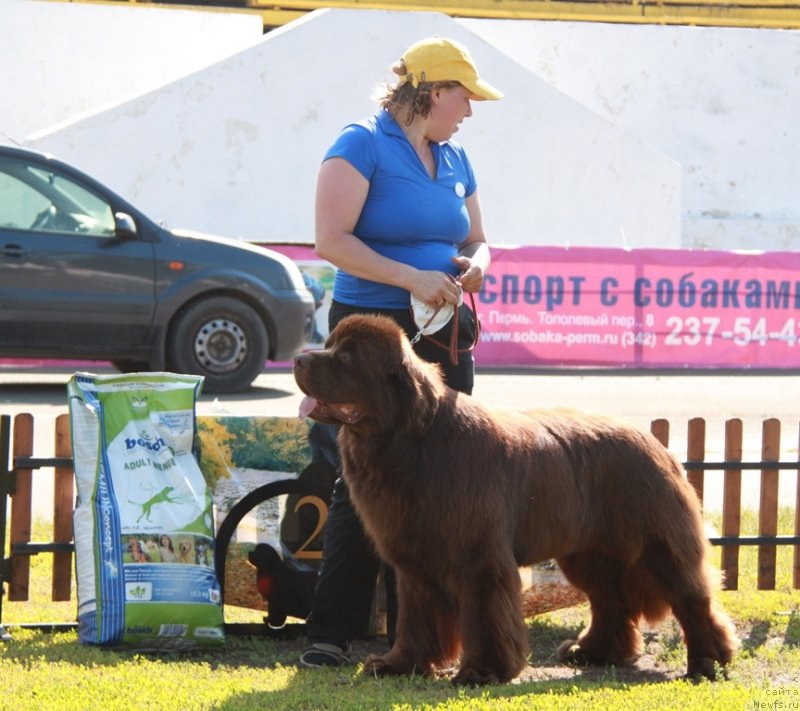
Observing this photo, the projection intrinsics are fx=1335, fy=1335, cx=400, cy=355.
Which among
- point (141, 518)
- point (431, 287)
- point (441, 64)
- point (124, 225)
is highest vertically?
point (441, 64)

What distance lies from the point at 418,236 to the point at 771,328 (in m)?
13.1

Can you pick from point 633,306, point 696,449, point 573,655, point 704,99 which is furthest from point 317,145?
point 573,655

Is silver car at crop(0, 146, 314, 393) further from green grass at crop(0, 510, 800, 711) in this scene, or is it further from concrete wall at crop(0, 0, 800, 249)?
concrete wall at crop(0, 0, 800, 249)

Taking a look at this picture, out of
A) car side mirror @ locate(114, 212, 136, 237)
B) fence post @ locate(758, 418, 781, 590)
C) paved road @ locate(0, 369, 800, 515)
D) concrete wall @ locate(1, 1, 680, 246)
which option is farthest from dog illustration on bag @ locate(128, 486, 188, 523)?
concrete wall @ locate(1, 1, 680, 246)

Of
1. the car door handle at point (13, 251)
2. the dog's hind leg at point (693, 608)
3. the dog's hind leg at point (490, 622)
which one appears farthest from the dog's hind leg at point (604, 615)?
the car door handle at point (13, 251)

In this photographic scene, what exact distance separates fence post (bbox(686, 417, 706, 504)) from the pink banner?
33.0 ft

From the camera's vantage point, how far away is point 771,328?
17.1 metres

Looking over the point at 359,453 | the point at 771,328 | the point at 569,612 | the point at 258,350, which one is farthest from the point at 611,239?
the point at 359,453

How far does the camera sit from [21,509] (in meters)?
5.51

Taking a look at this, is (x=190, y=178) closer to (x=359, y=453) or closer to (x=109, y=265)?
(x=109, y=265)

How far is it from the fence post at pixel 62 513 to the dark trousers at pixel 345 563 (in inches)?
47.5

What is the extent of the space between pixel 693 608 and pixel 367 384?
4.92ft

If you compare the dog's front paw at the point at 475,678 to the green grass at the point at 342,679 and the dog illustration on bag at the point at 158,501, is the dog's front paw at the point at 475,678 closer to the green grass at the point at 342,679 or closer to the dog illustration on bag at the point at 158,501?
the green grass at the point at 342,679

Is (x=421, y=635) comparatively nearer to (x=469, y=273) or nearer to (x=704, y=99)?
(x=469, y=273)
